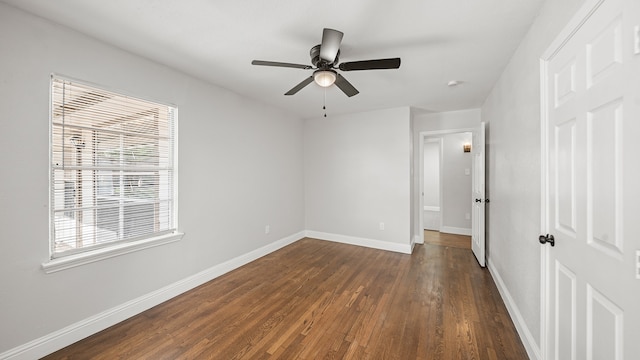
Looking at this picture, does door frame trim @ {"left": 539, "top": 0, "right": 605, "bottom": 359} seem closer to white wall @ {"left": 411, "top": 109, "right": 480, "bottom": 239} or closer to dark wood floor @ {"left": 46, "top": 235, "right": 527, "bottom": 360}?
dark wood floor @ {"left": 46, "top": 235, "right": 527, "bottom": 360}

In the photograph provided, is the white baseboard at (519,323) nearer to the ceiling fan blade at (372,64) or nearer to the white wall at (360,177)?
the white wall at (360,177)

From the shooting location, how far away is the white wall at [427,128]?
13.8ft

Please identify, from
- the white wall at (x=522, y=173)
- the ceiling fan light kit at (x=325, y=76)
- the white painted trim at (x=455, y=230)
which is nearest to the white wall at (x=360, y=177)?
the white wall at (x=522, y=173)

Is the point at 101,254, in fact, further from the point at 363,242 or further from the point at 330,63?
the point at 363,242

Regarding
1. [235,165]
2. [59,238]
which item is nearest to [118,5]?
[59,238]

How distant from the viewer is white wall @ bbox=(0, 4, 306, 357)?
1660 millimetres

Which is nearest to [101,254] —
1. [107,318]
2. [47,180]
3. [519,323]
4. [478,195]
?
[107,318]

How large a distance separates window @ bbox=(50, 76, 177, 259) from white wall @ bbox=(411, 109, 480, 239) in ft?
12.4

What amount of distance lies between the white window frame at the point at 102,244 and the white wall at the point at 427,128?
364 cm

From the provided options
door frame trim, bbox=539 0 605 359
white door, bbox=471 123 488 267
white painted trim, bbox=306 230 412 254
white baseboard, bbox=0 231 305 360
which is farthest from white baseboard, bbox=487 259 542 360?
white baseboard, bbox=0 231 305 360

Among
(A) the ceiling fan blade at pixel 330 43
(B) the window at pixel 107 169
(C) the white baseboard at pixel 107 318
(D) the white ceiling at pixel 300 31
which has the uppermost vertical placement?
(D) the white ceiling at pixel 300 31

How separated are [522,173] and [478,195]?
1.74 metres

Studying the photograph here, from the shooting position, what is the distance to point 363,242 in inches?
175

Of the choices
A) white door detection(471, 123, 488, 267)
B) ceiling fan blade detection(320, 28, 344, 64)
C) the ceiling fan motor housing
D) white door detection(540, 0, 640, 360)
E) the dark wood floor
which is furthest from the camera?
white door detection(471, 123, 488, 267)
